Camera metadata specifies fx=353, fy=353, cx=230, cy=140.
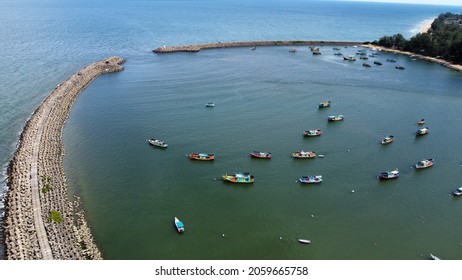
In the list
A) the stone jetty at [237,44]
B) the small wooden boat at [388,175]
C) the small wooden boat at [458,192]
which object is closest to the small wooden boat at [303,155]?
the small wooden boat at [388,175]

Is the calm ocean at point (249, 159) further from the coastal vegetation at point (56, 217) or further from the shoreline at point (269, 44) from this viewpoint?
the shoreline at point (269, 44)

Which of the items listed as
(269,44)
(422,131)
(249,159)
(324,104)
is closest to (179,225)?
(249,159)

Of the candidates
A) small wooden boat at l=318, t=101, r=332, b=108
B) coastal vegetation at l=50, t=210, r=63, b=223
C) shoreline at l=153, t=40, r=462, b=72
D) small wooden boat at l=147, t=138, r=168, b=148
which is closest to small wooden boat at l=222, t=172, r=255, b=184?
small wooden boat at l=147, t=138, r=168, b=148

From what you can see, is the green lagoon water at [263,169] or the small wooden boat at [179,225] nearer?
the green lagoon water at [263,169]

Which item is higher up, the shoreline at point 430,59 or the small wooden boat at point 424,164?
the shoreline at point 430,59

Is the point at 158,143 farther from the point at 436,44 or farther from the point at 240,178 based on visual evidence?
the point at 436,44

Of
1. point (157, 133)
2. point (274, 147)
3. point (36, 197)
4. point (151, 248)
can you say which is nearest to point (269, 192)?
point (274, 147)

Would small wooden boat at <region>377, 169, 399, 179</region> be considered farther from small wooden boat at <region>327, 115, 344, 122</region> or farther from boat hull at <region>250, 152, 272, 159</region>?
small wooden boat at <region>327, 115, 344, 122</region>

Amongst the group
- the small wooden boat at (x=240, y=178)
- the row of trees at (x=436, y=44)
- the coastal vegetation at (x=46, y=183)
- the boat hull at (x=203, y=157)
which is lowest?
the coastal vegetation at (x=46, y=183)
